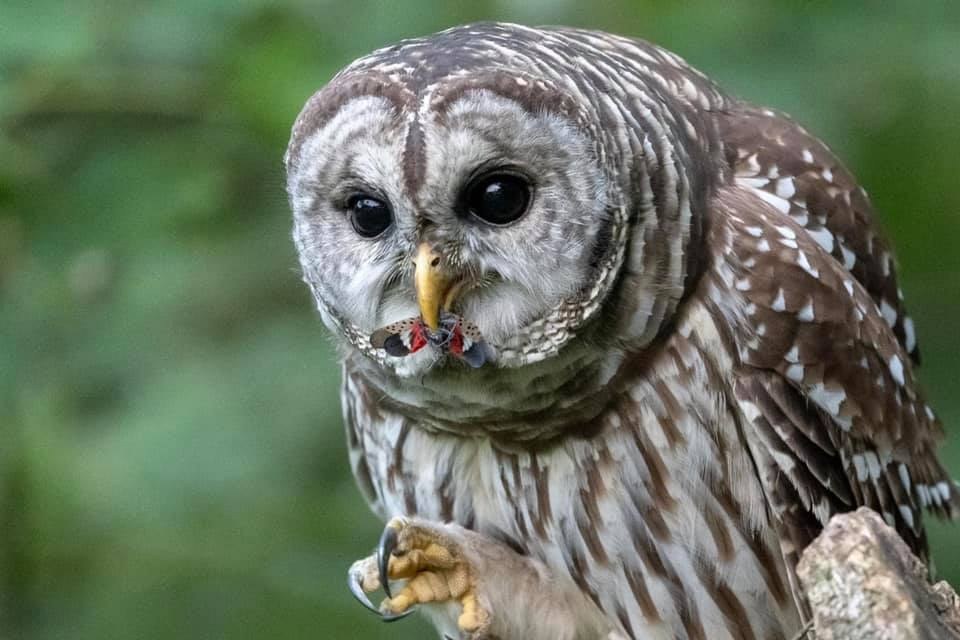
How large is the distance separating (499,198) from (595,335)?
39 centimetres

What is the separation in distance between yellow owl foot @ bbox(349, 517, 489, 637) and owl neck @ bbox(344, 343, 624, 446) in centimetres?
26

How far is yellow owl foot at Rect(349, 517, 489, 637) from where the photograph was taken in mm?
3383

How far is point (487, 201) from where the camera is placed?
2992mm

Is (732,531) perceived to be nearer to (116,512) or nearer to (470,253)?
(470,253)

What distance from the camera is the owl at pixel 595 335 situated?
300 cm

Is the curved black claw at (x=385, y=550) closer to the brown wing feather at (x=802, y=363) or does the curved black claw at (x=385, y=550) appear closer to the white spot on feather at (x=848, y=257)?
the brown wing feather at (x=802, y=363)

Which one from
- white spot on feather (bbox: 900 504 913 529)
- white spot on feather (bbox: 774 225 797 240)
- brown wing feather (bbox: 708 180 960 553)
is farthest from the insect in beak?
white spot on feather (bbox: 900 504 913 529)

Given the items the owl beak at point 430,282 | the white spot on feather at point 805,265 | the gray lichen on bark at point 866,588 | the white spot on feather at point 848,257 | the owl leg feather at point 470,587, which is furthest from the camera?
the white spot on feather at point 848,257

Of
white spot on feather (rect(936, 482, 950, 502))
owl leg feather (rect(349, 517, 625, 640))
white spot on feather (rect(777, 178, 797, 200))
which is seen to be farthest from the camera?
white spot on feather (rect(936, 482, 950, 502))

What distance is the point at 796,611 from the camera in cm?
354

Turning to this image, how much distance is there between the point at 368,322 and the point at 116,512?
1366mm

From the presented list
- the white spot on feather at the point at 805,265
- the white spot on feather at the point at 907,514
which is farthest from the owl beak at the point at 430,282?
the white spot on feather at the point at 907,514

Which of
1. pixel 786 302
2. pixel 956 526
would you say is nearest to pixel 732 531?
pixel 786 302

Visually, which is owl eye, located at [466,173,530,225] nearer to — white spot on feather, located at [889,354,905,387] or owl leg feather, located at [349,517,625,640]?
owl leg feather, located at [349,517,625,640]
